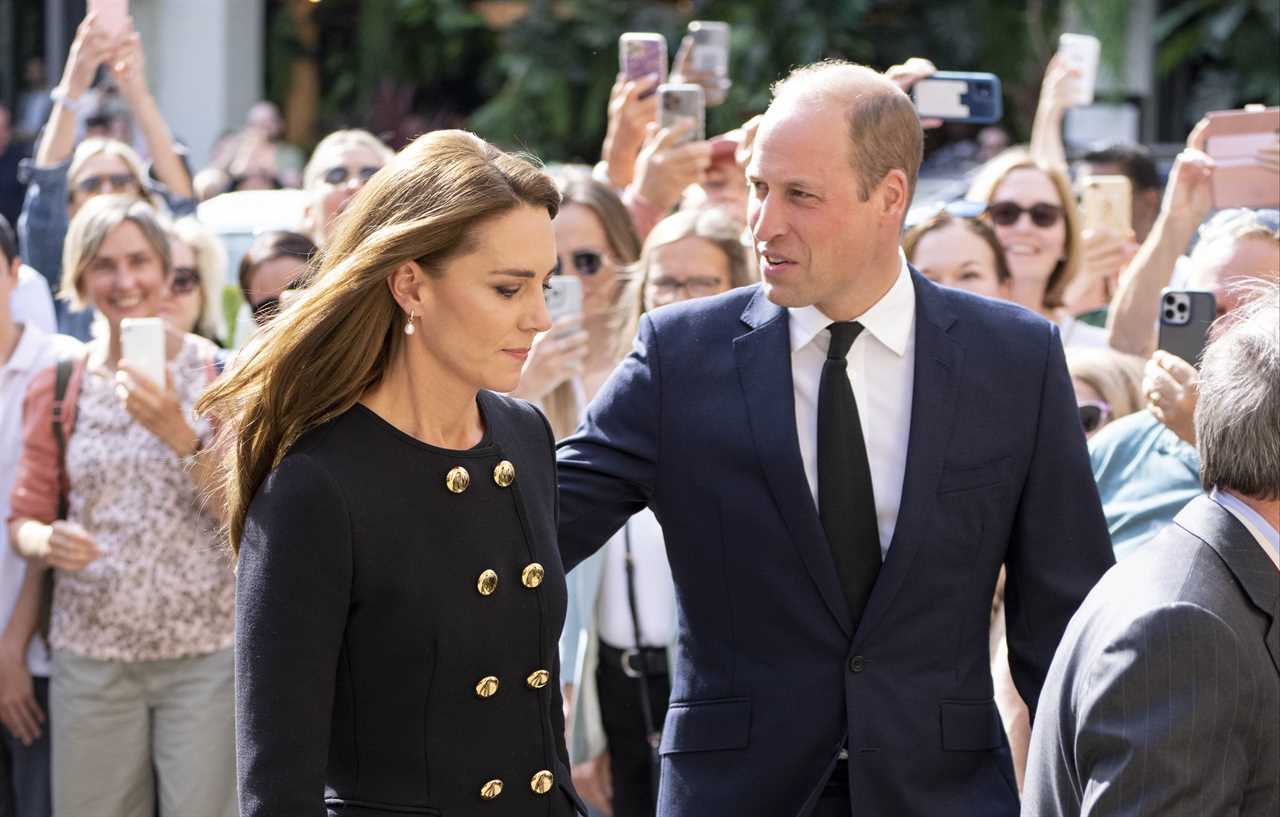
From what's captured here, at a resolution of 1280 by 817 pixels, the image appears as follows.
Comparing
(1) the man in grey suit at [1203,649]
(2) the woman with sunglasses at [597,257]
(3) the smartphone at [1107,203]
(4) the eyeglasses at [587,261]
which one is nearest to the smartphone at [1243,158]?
(3) the smartphone at [1107,203]

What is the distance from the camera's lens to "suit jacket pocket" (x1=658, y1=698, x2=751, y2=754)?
125 inches

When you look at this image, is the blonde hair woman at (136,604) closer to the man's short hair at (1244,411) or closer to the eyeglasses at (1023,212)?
the eyeglasses at (1023,212)

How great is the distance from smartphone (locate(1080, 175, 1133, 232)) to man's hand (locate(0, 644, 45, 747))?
3.75m

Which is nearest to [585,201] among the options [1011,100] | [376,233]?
[376,233]

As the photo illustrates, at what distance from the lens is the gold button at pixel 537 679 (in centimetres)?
271

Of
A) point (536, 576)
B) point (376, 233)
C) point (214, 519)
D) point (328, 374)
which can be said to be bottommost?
point (214, 519)

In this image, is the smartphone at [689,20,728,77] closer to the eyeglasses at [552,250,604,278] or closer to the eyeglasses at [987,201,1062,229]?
the eyeglasses at [552,250,604,278]

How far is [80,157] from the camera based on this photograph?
6934 mm

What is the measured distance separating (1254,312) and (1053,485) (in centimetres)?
88

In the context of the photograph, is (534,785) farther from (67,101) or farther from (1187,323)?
(67,101)

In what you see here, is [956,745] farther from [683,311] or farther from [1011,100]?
[1011,100]

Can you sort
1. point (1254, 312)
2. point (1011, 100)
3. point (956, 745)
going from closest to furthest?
point (1254, 312)
point (956, 745)
point (1011, 100)

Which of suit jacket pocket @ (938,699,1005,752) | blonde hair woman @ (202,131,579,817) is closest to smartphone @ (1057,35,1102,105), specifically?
suit jacket pocket @ (938,699,1005,752)

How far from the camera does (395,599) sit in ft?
8.46
